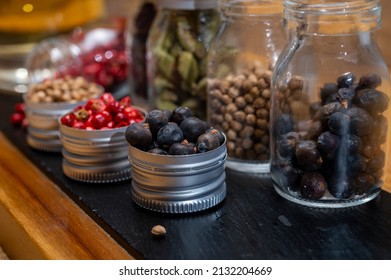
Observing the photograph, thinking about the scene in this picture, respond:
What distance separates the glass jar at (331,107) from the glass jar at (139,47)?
40cm

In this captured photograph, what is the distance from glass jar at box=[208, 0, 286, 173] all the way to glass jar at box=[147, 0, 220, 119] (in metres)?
0.07

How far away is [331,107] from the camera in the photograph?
719mm

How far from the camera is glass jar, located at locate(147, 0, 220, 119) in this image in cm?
95

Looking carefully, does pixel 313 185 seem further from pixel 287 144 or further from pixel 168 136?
pixel 168 136

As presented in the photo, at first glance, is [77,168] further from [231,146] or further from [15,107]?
[15,107]

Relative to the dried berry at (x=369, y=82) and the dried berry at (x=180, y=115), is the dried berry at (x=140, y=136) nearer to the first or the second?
the dried berry at (x=180, y=115)

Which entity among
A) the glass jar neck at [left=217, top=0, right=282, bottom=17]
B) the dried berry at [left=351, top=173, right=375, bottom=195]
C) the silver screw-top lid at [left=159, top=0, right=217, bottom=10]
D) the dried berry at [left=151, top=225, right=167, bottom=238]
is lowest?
the dried berry at [left=151, top=225, right=167, bottom=238]

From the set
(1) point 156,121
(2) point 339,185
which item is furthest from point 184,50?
(2) point 339,185

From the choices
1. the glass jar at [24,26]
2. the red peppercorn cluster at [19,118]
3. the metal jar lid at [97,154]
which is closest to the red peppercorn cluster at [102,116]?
the metal jar lid at [97,154]

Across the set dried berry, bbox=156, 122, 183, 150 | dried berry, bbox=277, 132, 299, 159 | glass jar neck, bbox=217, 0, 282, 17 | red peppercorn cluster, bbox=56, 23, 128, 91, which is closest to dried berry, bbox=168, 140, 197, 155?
dried berry, bbox=156, 122, 183, 150

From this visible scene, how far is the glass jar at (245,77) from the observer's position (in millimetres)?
840

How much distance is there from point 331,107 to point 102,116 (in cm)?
31

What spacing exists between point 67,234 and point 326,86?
358 millimetres

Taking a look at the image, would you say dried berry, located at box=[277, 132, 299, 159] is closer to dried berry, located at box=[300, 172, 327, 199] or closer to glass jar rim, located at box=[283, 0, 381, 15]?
dried berry, located at box=[300, 172, 327, 199]
